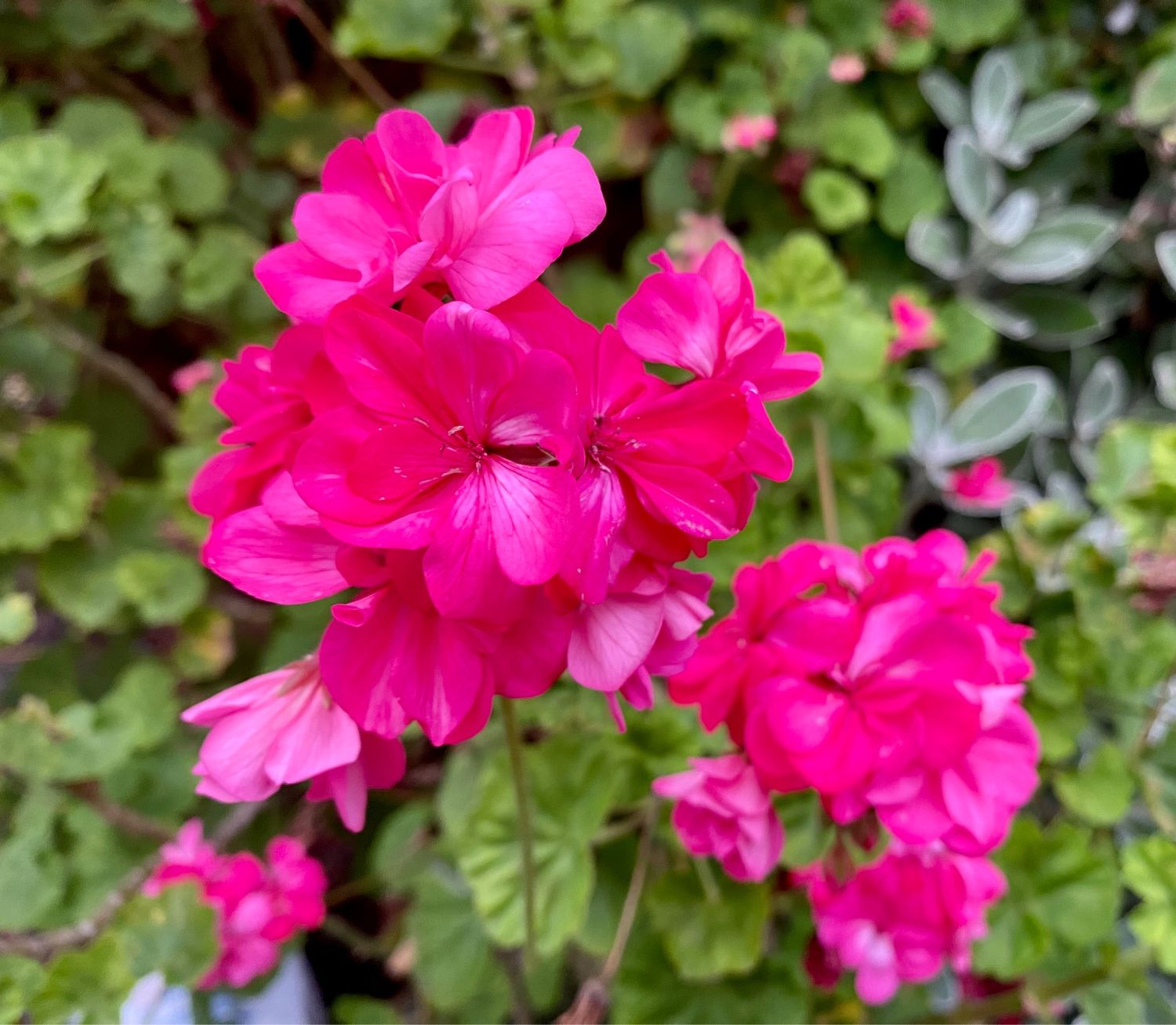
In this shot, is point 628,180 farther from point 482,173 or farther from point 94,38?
point 482,173

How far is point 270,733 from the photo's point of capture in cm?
39

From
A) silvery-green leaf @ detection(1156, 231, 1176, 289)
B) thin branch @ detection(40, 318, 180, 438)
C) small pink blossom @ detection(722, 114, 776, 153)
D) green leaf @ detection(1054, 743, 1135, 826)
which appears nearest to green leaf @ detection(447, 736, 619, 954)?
green leaf @ detection(1054, 743, 1135, 826)

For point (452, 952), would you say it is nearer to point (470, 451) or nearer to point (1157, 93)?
point (470, 451)

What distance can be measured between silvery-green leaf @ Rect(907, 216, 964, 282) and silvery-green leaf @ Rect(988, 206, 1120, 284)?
5cm

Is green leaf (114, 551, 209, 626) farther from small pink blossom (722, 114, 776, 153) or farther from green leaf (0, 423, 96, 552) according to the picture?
small pink blossom (722, 114, 776, 153)

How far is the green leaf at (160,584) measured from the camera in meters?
0.92

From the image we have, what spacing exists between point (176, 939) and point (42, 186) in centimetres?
72

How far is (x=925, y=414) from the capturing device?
3.67ft

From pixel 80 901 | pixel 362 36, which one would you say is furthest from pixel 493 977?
pixel 362 36

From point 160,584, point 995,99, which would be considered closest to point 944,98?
point 995,99

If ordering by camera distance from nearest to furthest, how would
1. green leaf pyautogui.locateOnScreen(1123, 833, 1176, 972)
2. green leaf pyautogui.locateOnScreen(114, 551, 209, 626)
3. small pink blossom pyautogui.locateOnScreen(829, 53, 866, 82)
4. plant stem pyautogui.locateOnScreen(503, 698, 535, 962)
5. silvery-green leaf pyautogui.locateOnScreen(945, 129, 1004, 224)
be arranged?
plant stem pyautogui.locateOnScreen(503, 698, 535, 962)
green leaf pyautogui.locateOnScreen(1123, 833, 1176, 972)
green leaf pyautogui.locateOnScreen(114, 551, 209, 626)
small pink blossom pyautogui.locateOnScreen(829, 53, 866, 82)
silvery-green leaf pyautogui.locateOnScreen(945, 129, 1004, 224)

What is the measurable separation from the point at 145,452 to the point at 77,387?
0.50 ft

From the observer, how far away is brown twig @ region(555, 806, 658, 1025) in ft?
1.99

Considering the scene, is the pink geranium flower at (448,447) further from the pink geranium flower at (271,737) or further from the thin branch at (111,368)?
the thin branch at (111,368)
